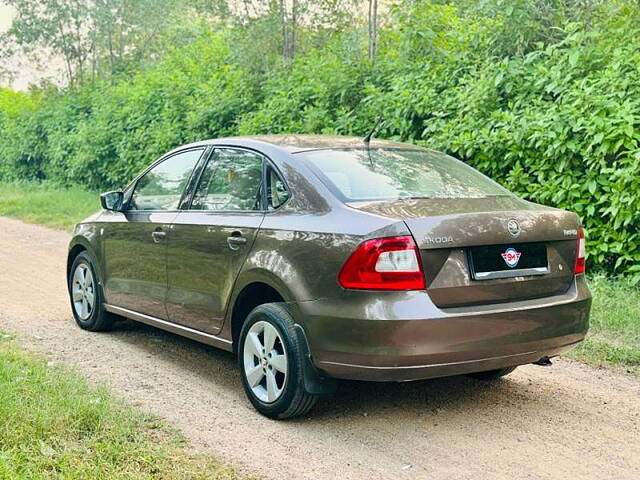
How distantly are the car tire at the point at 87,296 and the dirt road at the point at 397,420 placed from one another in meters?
0.26

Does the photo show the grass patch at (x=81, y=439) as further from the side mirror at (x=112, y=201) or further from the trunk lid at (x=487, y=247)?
the side mirror at (x=112, y=201)

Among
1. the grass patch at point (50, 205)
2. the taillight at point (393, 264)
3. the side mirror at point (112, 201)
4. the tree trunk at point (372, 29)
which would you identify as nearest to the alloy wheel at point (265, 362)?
the taillight at point (393, 264)

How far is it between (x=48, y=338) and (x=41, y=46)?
22.5 metres

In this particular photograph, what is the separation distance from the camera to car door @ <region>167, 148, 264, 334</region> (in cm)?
517

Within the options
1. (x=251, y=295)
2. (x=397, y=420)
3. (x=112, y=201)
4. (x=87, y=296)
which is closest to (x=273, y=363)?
(x=251, y=295)

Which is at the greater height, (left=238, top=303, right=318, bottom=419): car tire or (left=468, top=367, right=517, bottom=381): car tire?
(left=238, top=303, right=318, bottom=419): car tire

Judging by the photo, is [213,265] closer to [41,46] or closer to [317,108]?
[317,108]

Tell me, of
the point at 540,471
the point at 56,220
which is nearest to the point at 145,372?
the point at 540,471

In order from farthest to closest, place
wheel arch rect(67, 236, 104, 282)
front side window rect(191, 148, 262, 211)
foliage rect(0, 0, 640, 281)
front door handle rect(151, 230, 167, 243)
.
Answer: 1. foliage rect(0, 0, 640, 281)
2. wheel arch rect(67, 236, 104, 282)
3. front door handle rect(151, 230, 167, 243)
4. front side window rect(191, 148, 262, 211)

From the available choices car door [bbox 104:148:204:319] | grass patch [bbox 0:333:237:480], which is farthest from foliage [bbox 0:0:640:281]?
grass patch [bbox 0:333:237:480]

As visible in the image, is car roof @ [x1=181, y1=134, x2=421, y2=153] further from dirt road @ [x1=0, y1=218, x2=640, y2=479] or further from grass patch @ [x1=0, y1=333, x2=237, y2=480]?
grass patch @ [x1=0, y1=333, x2=237, y2=480]

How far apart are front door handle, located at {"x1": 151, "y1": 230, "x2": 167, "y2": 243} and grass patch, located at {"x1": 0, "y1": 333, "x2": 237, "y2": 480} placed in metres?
1.23

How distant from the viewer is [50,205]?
18.4 meters

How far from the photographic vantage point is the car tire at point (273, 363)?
181 inches
